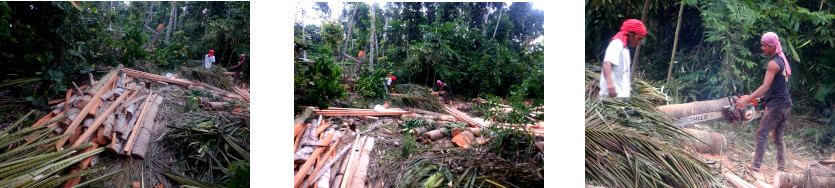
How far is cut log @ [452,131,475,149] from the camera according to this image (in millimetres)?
2889

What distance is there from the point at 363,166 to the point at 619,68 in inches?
82.2

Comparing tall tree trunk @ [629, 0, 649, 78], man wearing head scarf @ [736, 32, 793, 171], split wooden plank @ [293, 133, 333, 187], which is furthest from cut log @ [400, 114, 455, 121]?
man wearing head scarf @ [736, 32, 793, 171]

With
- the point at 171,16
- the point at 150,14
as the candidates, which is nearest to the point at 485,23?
the point at 171,16

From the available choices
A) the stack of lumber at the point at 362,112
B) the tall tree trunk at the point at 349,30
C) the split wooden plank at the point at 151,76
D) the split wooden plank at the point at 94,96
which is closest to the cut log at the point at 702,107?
the stack of lumber at the point at 362,112

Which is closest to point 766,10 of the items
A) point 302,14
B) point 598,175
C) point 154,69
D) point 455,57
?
point 598,175

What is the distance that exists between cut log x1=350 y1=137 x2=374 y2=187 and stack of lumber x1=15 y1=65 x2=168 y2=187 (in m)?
1.55

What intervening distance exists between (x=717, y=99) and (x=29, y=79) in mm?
5098

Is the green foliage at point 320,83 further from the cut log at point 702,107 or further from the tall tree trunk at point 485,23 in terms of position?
the cut log at point 702,107

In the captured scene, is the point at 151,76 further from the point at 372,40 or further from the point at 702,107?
the point at 702,107

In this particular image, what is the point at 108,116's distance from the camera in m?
2.66

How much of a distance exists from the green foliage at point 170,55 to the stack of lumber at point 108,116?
246 millimetres

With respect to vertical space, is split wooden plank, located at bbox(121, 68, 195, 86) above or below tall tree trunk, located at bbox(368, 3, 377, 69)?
below

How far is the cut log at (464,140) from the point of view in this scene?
2.89 metres

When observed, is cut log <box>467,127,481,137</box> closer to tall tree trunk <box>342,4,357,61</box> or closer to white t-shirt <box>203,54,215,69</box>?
tall tree trunk <box>342,4,357,61</box>
